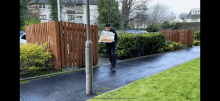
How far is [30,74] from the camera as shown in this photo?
549 centimetres

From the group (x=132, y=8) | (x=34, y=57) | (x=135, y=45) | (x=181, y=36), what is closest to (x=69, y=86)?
(x=34, y=57)

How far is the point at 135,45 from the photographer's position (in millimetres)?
9594

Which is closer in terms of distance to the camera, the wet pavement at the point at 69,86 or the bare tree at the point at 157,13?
the wet pavement at the point at 69,86

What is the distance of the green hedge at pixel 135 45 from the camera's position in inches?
360

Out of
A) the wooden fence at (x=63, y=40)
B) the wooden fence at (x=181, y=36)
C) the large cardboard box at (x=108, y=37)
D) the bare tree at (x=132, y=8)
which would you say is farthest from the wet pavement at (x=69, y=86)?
the bare tree at (x=132, y=8)

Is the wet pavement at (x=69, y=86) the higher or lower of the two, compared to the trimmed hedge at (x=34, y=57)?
lower

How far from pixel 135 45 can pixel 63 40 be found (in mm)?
4682

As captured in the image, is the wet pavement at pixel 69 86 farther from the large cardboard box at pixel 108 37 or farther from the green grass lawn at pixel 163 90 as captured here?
the large cardboard box at pixel 108 37

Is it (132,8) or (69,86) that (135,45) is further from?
(132,8)

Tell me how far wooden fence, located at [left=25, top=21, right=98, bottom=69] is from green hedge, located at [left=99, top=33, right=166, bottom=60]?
2.87 m

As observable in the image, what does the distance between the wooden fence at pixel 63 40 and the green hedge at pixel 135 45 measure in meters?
2.87
